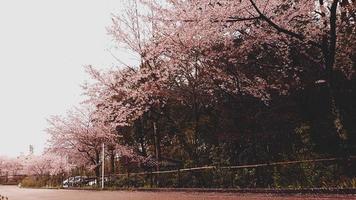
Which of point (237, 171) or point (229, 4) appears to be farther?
point (237, 171)

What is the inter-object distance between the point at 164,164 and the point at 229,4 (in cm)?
1253

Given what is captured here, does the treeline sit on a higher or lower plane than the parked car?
higher

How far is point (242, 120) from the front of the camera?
16484 mm

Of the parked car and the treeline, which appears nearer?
the treeline

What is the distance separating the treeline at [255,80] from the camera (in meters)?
12.4

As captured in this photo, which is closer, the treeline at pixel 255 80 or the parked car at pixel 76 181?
the treeline at pixel 255 80

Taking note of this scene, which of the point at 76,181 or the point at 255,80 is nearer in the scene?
the point at 255,80

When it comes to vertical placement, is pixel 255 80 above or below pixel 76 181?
above

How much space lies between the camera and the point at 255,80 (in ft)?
51.5

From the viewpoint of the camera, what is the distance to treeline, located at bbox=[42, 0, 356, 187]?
12.4 m

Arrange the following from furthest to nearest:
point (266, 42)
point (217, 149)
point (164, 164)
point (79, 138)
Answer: point (79, 138)
point (164, 164)
point (217, 149)
point (266, 42)

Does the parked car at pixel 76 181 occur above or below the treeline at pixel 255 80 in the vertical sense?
below

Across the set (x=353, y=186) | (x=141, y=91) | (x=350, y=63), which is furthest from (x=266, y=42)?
(x=141, y=91)

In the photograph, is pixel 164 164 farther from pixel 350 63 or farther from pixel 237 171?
pixel 350 63
